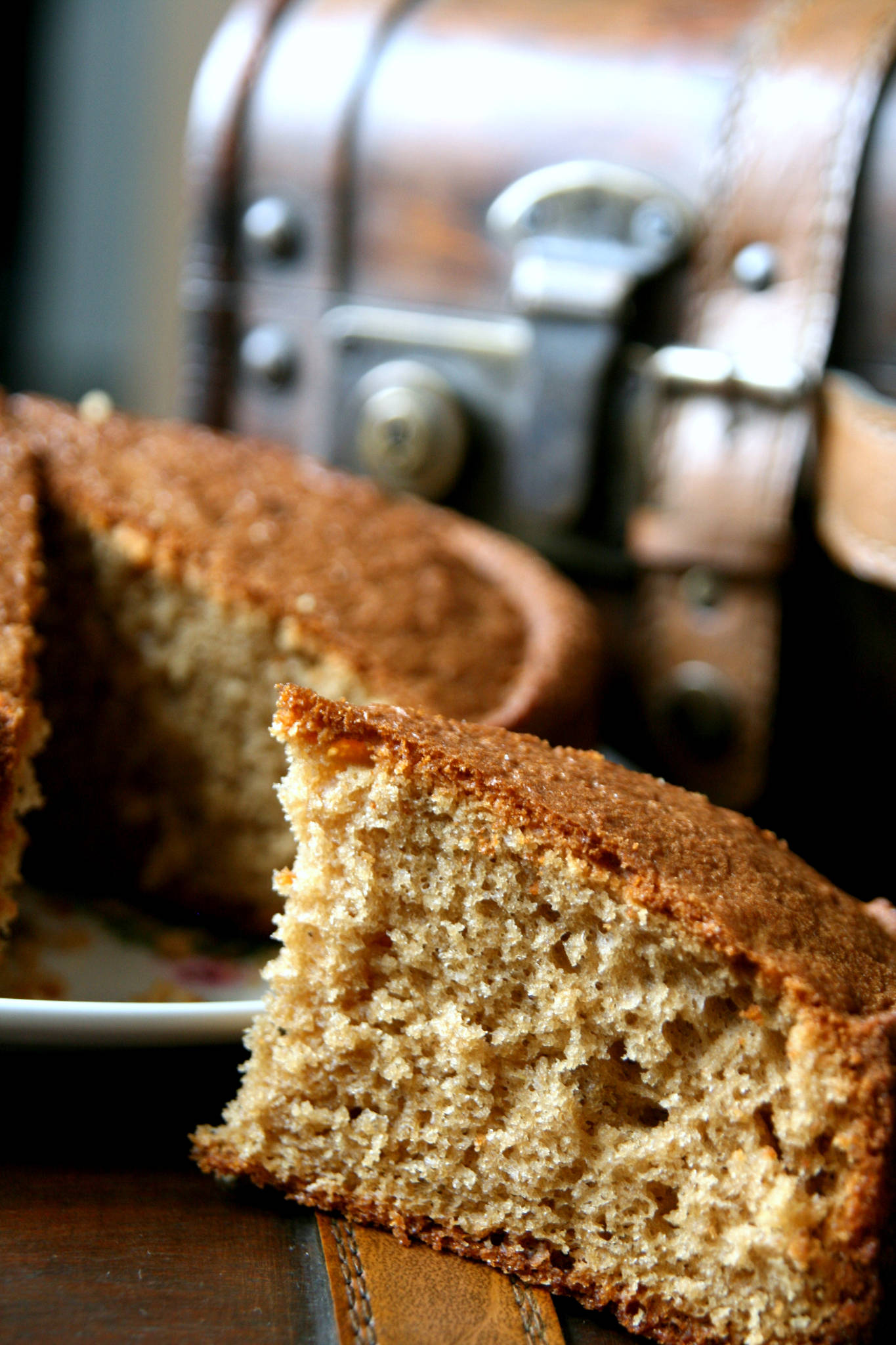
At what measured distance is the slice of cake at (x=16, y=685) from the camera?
65.9 inches

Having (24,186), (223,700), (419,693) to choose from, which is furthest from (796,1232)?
(24,186)

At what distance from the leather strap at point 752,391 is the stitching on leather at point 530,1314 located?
1296 millimetres

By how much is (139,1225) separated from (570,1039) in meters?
0.50

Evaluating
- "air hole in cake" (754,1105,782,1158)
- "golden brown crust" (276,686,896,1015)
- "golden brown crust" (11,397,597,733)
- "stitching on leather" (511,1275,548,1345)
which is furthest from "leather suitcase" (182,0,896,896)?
"stitching on leather" (511,1275,548,1345)

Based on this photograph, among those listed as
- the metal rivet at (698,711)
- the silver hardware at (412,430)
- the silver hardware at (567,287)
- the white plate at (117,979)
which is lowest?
the white plate at (117,979)

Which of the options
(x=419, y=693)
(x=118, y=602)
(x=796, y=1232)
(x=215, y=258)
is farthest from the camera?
(x=215, y=258)

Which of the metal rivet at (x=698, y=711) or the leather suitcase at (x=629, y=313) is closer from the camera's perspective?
the leather suitcase at (x=629, y=313)

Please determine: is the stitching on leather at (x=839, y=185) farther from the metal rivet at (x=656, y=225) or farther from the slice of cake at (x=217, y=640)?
the slice of cake at (x=217, y=640)

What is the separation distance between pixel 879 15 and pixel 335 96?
3.52 ft

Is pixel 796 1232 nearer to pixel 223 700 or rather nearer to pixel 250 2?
pixel 223 700

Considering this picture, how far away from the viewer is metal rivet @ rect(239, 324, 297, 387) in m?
2.94

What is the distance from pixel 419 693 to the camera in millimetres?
1963

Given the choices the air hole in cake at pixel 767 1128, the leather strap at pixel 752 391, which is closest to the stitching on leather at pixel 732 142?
the leather strap at pixel 752 391

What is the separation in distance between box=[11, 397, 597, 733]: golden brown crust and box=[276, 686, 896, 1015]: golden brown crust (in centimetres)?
44
